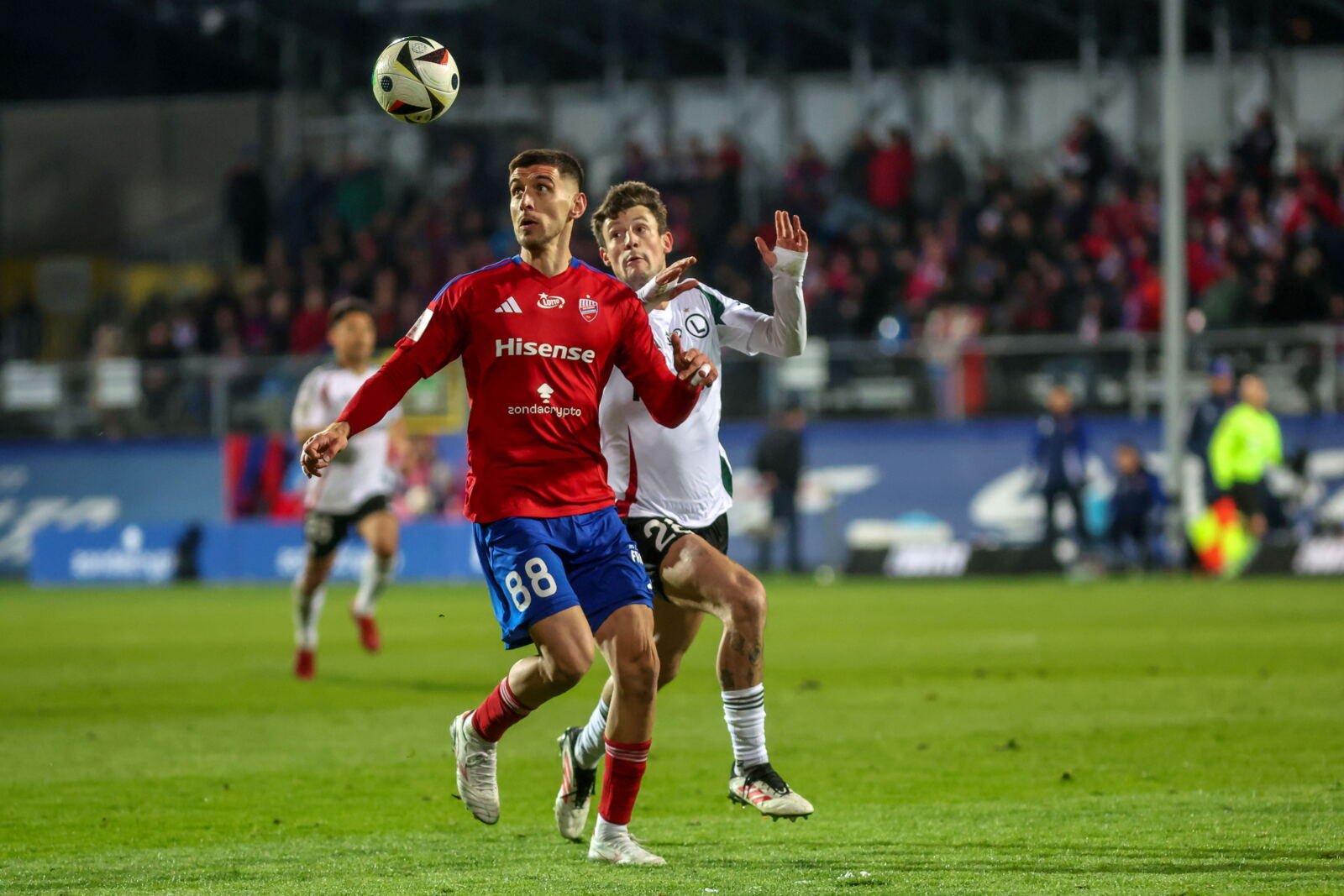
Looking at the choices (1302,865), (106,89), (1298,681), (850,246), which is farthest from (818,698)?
(106,89)

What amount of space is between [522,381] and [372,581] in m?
8.63

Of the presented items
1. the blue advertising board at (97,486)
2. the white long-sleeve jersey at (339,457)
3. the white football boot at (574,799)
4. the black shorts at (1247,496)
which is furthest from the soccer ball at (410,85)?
the blue advertising board at (97,486)

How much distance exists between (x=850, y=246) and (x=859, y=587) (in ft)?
22.8

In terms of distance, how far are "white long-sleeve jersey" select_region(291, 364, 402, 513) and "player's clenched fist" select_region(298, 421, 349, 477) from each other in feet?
25.1

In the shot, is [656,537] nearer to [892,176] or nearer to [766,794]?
[766,794]

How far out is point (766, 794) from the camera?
714 cm

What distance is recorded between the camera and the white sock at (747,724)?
7.32 meters

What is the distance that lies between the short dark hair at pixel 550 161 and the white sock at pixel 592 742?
197cm

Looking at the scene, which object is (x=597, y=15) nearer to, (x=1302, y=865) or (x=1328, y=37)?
(x=1328, y=37)

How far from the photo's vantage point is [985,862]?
21.3 feet

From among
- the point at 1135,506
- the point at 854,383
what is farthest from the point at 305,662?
the point at 1135,506

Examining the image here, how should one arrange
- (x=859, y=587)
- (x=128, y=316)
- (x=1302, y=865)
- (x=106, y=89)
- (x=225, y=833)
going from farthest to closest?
1. (x=106, y=89)
2. (x=128, y=316)
3. (x=859, y=587)
4. (x=225, y=833)
5. (x=1302, y=865)

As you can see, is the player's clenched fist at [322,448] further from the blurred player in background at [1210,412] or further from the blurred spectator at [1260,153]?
the blurred spectator at [1260,153]

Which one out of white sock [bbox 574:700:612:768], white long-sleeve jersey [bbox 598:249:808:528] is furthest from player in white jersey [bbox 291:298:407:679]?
white sock [bbox 574:700:612:768]
